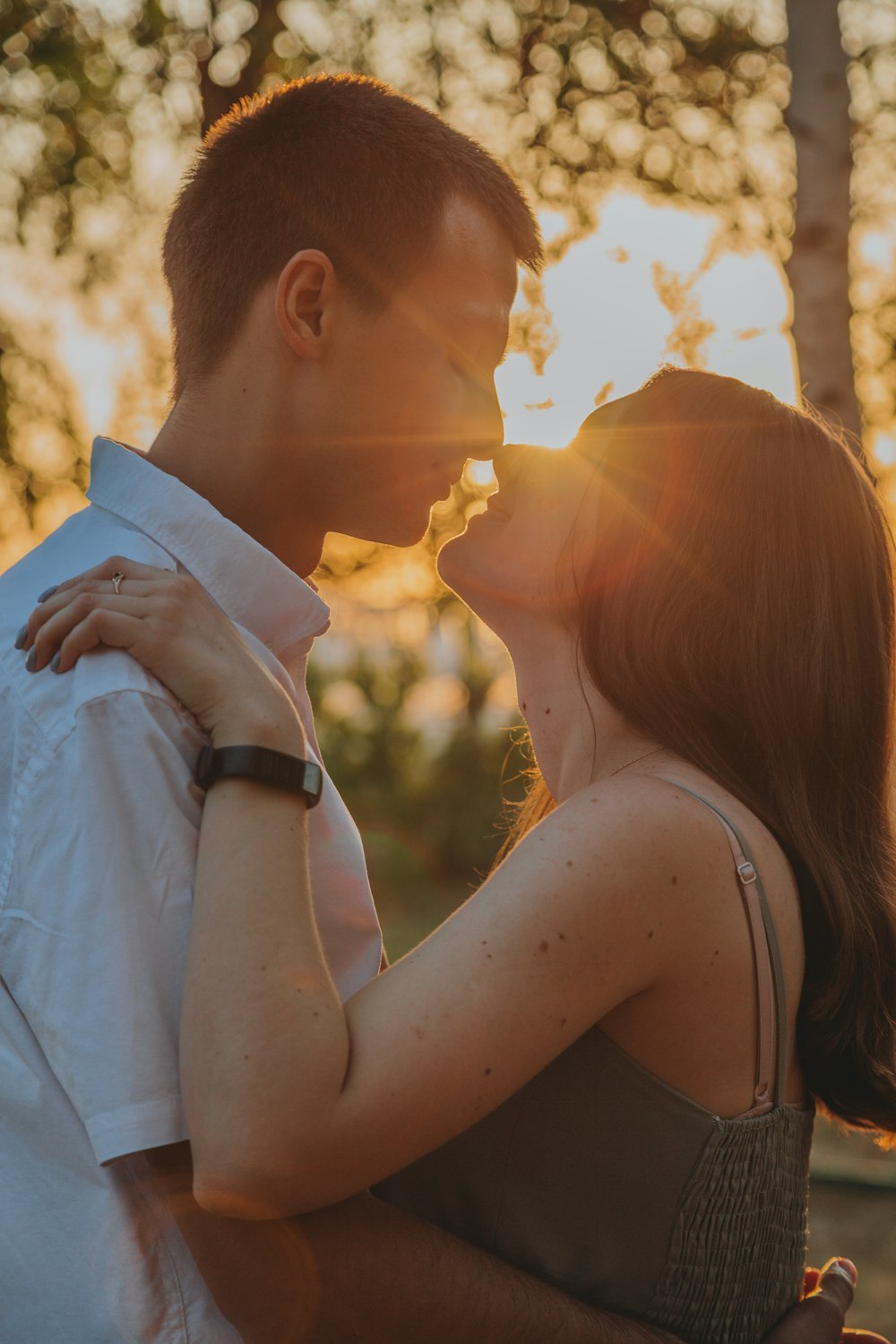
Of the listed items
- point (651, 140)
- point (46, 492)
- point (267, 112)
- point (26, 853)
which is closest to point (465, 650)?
point (46, 492)

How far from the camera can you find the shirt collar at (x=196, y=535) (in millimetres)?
2082

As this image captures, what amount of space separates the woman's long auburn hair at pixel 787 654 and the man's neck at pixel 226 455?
2.05 feet

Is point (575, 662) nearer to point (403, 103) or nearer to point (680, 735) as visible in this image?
point (680, 735)

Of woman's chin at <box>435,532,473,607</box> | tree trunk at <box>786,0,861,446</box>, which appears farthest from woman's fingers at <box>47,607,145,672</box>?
tree trunk at <box>786,0,861,446</box>

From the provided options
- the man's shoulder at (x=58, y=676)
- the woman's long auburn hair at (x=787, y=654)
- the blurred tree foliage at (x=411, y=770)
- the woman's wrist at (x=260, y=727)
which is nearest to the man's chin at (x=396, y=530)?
the woman's long auburn hair at (x=787, y=654)

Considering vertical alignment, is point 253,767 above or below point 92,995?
above

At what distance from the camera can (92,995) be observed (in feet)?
5.32

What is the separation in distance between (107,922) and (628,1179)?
0.92 meters

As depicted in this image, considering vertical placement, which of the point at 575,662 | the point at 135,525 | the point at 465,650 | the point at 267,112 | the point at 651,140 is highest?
the point at 651,140

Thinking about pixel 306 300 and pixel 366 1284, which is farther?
pixel 306 300

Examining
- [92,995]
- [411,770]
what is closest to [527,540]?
[92,995]

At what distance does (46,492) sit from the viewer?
28.6ft

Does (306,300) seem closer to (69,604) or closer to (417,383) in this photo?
(417,383)

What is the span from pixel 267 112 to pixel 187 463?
2.49 feet
